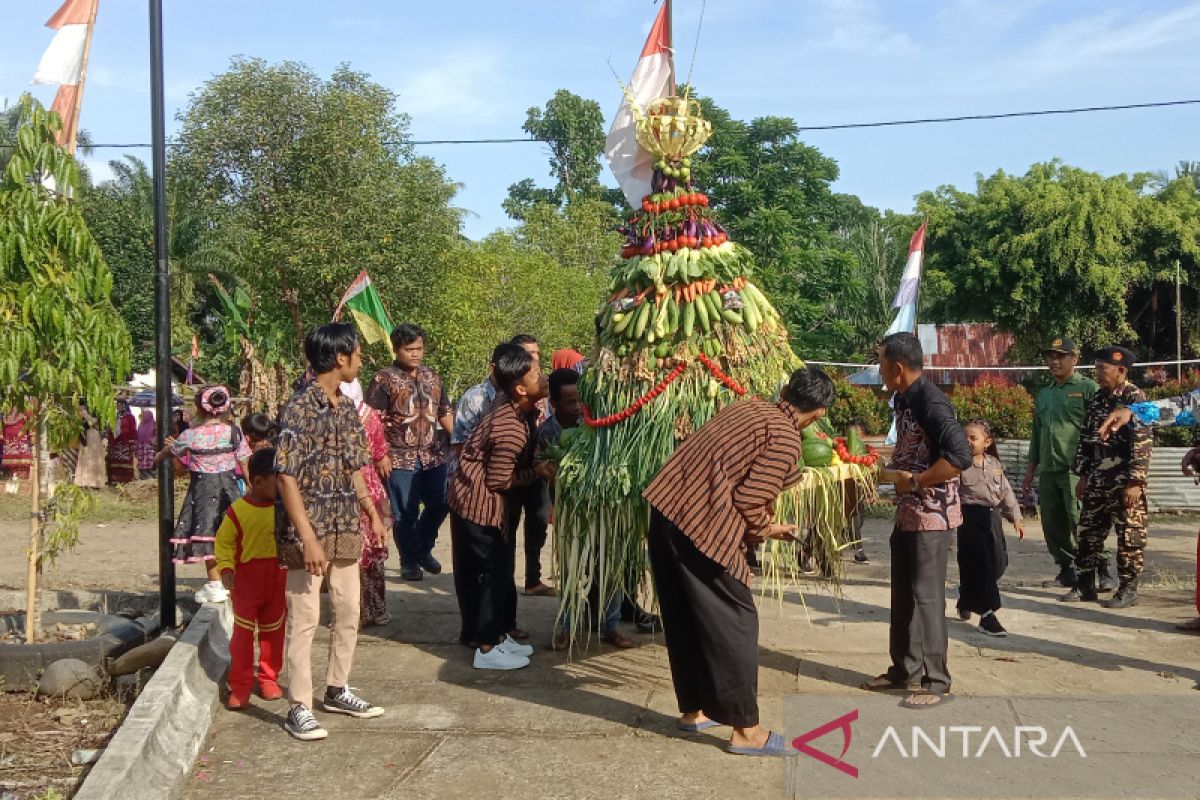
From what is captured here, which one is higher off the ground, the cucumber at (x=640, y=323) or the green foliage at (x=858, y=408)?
the cucumber at (x=640, y=323)

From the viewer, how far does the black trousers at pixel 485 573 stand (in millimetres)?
5660

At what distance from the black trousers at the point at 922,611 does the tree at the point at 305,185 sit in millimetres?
16779

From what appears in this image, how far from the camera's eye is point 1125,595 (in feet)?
23.7

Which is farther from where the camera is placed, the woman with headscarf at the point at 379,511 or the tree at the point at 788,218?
the tree at the point at 788,218

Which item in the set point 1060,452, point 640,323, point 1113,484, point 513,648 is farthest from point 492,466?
point 1060,452

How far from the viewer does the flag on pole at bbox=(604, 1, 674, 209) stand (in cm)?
569

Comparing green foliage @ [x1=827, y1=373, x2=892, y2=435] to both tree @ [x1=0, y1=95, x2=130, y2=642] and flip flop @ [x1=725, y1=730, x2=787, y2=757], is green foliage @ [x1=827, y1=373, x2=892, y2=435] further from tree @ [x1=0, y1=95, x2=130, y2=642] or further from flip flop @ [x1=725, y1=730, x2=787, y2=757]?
flip flop @ [x1=725, y1=730, x2=787, y2=757]

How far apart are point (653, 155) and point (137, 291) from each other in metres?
27.3

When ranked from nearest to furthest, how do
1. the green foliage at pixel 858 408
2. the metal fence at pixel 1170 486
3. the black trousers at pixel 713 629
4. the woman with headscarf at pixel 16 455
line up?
the black trousers at pixel 713 629, the metal fence at pixel 1170 486, the woman with headscarf at pixel 16 455, the green foliage at pixel 858 408

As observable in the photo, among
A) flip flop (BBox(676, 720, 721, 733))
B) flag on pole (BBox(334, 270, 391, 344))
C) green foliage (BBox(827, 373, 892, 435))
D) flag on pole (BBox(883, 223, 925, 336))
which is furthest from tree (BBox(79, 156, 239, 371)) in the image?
flip flop (BBox(676, 720, 721, 733))

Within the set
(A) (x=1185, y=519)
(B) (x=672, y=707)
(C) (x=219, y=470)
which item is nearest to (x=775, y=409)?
(B) (x=672, y=707)

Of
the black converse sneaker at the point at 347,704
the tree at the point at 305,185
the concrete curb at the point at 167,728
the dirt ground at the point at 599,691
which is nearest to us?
the concrete curb at the point at 167,728

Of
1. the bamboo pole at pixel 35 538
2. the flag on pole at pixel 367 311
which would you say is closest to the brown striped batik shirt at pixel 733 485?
the bamboo pole at pixel 35 538

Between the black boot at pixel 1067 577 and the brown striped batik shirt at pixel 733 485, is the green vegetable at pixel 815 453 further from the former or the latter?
the black boot at pixel 1067 577
